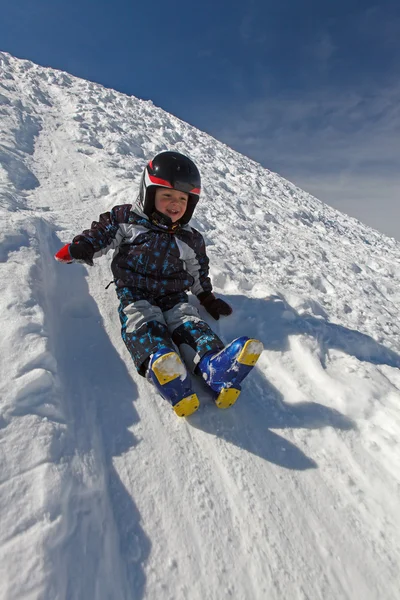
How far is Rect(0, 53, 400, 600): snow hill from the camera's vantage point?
1.40 m

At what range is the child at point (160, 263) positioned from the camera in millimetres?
2514

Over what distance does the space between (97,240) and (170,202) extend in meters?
0.70

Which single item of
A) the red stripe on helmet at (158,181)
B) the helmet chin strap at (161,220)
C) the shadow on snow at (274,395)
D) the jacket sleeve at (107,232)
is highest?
the red stripe on helmet at (158,181)

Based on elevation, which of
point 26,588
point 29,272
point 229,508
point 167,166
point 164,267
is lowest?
point 229,508

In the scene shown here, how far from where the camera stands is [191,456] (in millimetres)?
1964

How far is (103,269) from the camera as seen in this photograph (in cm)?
359

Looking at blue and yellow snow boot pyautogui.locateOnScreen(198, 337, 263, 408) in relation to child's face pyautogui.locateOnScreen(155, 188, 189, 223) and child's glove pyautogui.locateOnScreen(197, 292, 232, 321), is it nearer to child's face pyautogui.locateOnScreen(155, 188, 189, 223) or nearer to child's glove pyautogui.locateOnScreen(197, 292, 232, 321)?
child's glove pyautogui.locateOnScreen(197, 292, 232, 321)

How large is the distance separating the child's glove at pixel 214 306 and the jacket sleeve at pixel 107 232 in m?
0.95

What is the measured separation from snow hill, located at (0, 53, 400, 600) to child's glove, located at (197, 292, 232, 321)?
118 millimetres

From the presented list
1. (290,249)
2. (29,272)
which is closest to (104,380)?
(29,272)

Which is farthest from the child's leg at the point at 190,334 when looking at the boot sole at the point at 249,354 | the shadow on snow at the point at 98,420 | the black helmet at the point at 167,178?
the black helmet at the point at 167,178

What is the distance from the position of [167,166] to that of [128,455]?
2.22 m

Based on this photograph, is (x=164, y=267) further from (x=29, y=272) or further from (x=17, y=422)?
(x=17, y=422)

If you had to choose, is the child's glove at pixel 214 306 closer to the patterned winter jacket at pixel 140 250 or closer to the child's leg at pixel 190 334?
the patterned winter jacket at pixel 140 250
